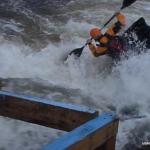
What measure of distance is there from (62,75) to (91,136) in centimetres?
383

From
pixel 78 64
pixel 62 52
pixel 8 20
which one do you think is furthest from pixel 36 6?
pixel 78 64

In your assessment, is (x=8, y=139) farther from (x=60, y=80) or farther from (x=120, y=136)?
(x=60, y=80)

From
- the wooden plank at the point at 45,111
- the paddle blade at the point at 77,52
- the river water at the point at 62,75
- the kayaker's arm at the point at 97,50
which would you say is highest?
the wooden plank at the point at 45,111

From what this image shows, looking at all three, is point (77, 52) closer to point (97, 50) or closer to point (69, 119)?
point (97, 50)

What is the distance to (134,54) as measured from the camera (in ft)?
23.2

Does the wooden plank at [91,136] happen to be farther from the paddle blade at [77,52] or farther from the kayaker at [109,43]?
the paddle blade at [77,52]

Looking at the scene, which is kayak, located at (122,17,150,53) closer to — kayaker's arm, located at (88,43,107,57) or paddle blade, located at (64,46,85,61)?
kayaker's arm, located at (88,43,107,57)

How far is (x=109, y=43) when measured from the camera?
6840 millimetres

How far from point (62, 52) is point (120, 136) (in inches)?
122

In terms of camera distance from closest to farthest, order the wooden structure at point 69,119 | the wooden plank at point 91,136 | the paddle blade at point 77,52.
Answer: the wooden plank at point 91,136 < the wooden structure at point 69,119 < the paddle blade at point 77,52

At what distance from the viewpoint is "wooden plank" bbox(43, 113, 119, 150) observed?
10.5 ft

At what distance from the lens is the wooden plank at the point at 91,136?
3.20 meters

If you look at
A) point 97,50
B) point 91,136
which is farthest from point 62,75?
point 91,136

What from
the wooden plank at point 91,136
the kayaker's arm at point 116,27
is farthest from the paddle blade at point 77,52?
the wooden plank at point 91,136
